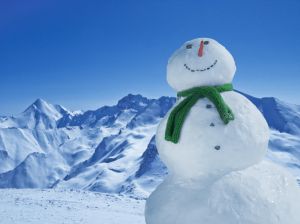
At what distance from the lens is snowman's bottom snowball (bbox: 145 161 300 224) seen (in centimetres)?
400

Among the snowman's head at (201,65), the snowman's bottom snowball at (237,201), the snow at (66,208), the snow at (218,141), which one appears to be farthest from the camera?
the snow at (66,208)

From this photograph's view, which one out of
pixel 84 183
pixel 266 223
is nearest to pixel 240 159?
pixel 266 223

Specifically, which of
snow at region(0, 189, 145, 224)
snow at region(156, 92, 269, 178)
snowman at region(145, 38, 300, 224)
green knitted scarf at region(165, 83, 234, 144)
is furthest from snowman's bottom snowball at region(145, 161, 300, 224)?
snow at region(0, 189, 145, 224)

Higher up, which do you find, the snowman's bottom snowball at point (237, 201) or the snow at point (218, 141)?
the snow at point (218, 141)

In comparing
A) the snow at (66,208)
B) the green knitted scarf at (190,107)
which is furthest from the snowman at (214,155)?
the snow at (66,208)

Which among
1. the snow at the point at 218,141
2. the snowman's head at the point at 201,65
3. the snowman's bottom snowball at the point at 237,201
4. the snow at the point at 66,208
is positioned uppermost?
the snowman's head at the point at 201,65

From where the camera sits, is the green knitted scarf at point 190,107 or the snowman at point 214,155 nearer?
the snowman at point 214,155

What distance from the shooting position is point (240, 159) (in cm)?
422

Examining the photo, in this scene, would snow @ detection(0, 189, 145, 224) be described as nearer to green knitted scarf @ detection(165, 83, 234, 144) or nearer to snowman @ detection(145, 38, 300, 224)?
snowman @ detection(145, 38, 300, 224)

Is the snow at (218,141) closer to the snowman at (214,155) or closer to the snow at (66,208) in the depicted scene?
the snowman at (214,155)

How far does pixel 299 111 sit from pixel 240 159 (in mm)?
185508

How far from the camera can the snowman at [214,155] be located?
160 inches

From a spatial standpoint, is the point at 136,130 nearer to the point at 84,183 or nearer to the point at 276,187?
the point at 84,183

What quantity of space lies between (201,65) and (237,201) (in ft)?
4.89
